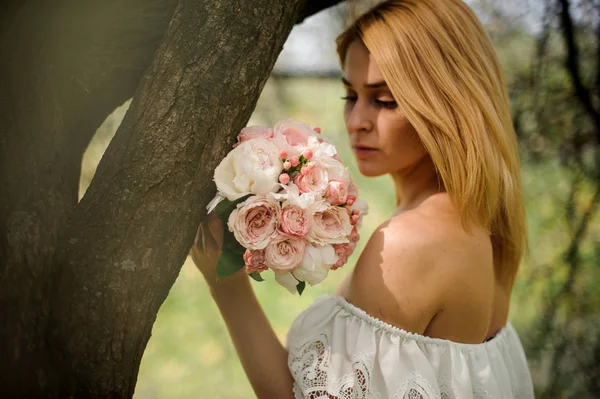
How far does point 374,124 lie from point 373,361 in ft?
2.36

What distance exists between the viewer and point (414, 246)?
1.79m

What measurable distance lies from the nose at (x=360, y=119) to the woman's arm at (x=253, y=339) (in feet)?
1.91

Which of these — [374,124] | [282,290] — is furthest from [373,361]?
[282,290]

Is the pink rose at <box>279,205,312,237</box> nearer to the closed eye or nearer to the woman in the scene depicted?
Answer: the woman

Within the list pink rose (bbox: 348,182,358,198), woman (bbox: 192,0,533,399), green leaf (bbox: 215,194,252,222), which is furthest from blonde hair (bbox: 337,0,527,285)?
green leaf (bbox: 215,194,252,222)

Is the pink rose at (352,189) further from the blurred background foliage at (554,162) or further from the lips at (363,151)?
the blurred background foliage at (554,162)

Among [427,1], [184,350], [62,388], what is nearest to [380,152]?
[427,1]

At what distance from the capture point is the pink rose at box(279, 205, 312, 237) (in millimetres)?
1515

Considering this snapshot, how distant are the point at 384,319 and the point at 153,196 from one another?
76 centimetres

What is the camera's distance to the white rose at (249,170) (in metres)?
1.51

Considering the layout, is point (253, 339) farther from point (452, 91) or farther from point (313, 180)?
point (452, 91)

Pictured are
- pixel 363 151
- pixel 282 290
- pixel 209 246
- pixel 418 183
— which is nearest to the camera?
pixel 209 246

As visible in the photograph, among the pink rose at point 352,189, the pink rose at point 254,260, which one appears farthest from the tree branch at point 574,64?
the pink rose at point 254,260

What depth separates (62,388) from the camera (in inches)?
58.9
